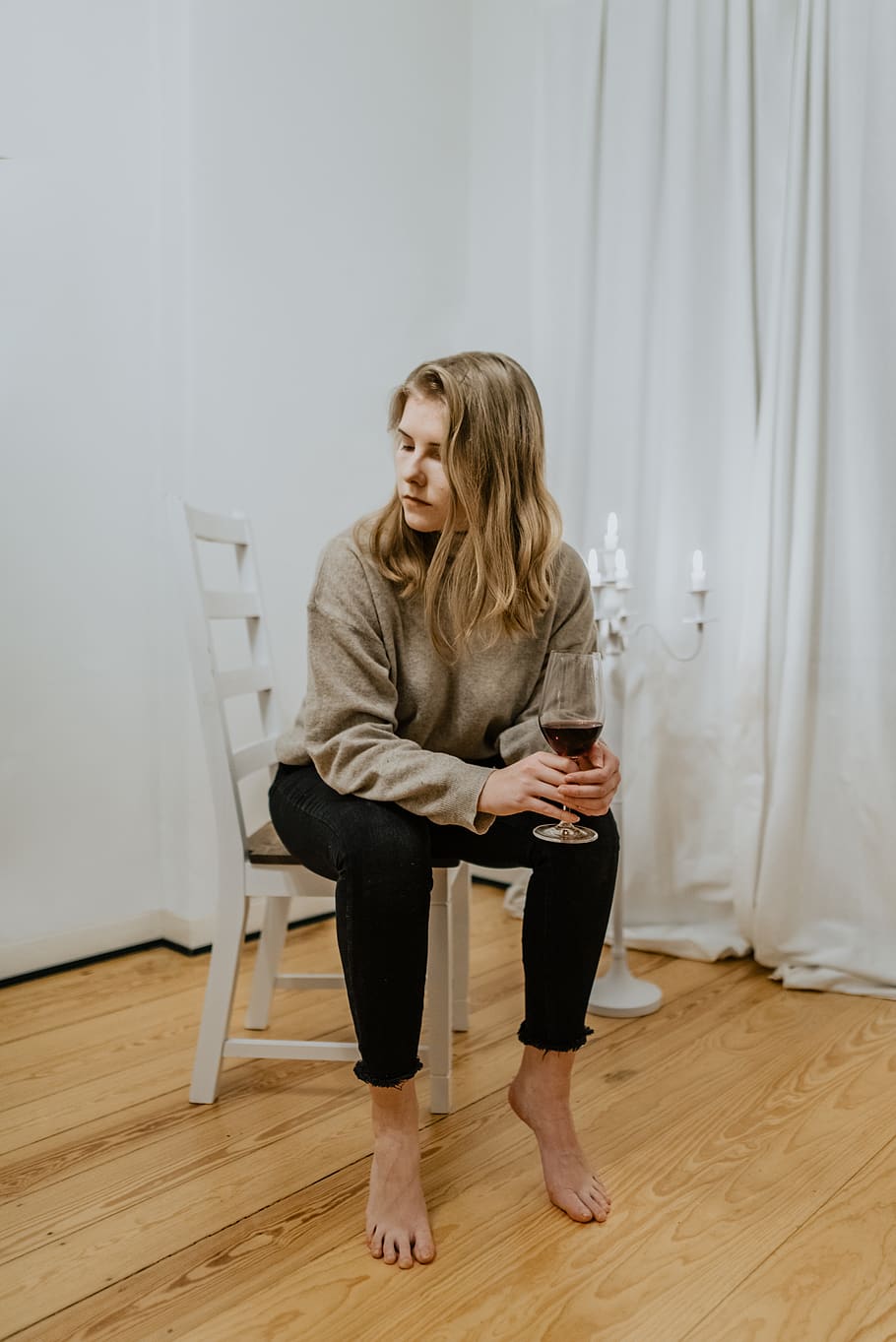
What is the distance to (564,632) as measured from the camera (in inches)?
61.6

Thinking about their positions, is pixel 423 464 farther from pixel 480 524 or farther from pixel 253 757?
pixel 253 757

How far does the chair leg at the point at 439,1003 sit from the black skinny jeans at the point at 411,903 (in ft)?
0.34

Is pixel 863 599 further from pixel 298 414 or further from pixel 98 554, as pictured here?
pixel 98 554

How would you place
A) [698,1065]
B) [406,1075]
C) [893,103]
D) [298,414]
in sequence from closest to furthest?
[406,1075], [698,1065], [893,103], [298,414]

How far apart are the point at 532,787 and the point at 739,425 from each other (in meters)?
1.30

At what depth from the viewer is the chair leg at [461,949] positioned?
74.2 inches

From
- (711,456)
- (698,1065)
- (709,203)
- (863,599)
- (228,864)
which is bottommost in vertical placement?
(698,1065)

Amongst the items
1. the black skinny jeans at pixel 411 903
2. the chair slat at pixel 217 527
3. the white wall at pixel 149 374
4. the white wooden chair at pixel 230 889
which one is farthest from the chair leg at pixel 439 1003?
the white wall at pixel 149 374

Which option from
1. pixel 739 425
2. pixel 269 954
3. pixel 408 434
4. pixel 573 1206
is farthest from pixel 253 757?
pixel 739 425

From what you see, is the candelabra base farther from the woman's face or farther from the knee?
the woman's face

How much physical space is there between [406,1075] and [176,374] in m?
1.57

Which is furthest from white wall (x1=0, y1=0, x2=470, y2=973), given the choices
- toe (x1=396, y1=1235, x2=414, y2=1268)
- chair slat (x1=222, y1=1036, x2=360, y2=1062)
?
toe (x1=396, y1=1235, x2=414, y2=1268)

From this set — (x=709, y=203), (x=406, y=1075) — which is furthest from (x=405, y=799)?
(x=709, y=203)

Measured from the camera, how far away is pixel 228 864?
1603 mm
